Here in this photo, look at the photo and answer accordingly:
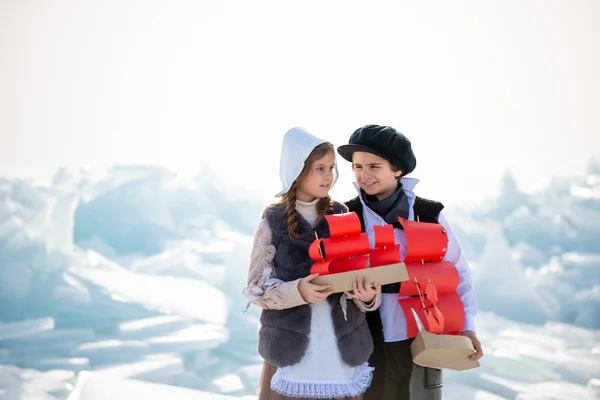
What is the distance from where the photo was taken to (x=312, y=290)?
7.15 feet

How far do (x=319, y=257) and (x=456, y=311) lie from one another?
0.66m

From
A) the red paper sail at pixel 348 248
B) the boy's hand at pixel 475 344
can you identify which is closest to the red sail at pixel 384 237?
the red paper sail at pixel 348 248

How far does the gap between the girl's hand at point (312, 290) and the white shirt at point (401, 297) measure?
0.43m

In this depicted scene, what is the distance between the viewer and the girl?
7.44 feet

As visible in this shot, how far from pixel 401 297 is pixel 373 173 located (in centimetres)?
54

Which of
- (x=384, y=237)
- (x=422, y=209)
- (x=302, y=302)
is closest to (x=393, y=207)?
(x=422, y=209)

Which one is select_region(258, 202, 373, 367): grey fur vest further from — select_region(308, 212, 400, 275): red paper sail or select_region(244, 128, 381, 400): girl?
select_region(308, 212, 400, 275): red paper sail

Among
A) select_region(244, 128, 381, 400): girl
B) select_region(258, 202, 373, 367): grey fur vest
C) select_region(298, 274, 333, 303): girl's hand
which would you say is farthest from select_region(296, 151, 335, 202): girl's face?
select_region(298, 274, 333, 303): girl's hand

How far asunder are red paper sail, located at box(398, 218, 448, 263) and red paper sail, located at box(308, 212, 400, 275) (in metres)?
0.18

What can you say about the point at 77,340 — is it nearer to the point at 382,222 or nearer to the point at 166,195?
the point at 166,195

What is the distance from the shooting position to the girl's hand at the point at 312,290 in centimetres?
218

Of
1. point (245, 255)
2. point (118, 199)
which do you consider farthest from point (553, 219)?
point (118, 199)

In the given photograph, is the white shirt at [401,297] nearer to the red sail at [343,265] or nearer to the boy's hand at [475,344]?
the boy's hand at [475,344]

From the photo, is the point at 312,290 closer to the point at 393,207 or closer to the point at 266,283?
the point at 266,283
